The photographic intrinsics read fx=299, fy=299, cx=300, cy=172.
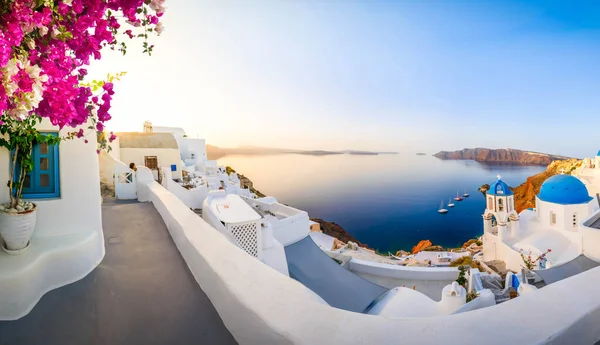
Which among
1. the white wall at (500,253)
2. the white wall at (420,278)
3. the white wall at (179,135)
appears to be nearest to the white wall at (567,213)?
the white wall at (500,253)

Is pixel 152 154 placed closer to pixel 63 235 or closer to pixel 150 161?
pixel 150 161

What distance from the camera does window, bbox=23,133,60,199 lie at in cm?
274

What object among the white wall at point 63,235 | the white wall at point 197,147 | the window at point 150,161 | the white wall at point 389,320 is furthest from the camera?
the white wall at point 197,147

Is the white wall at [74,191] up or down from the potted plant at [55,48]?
A: down

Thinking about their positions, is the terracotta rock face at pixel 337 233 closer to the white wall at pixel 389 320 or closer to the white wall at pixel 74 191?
the white wall at pixel 74 191

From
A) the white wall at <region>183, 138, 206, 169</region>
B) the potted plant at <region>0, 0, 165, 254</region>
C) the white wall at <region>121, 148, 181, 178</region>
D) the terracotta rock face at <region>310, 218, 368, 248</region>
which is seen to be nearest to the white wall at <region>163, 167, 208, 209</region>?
the white wall at <region>121, 148, 181, 178</region>

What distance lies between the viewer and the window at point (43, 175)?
2738 mm

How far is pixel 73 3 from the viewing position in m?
1.29

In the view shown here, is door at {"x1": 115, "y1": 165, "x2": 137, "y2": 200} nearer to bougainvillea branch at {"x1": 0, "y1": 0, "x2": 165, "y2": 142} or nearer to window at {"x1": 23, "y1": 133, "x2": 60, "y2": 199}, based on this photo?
window at {"x1": 23, "y1": 133, "x2": 60, "y2": 199}

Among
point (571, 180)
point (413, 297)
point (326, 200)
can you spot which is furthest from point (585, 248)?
point (326, 200)

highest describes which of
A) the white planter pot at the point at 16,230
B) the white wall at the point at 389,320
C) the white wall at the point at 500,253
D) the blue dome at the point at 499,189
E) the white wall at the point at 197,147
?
the white wall at the point at 197,147

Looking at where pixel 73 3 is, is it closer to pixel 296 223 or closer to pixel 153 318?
pixel 153 318

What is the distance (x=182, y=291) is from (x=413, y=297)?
6969 mm

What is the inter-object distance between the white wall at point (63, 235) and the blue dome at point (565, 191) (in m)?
20.8
